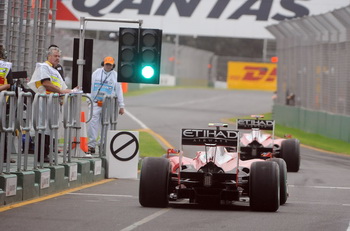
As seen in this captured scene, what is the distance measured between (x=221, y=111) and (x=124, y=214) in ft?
130

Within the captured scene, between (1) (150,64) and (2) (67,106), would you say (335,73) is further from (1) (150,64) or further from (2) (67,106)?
(2) (67,106)

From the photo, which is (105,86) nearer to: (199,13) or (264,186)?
(264,186)

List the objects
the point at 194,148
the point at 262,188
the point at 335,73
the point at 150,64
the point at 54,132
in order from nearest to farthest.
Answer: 1. the point at 262,188
2. the point at 54,132
3. the point at 150,64
4. the point at 194,148
5. the point at 335,73

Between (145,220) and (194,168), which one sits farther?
(194,168)

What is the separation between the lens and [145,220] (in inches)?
437

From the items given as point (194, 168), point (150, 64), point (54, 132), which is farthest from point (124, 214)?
point (150, 64)

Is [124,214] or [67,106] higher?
[67,106]

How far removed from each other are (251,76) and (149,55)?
79.3 meters

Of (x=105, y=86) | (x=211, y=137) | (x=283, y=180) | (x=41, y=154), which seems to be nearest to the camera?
(x=211, y=137)

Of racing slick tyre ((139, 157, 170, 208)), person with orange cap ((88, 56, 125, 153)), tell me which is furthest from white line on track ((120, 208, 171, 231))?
person with orange cap ((88, 56, 125, 153))

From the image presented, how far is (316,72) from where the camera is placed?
1427 inches

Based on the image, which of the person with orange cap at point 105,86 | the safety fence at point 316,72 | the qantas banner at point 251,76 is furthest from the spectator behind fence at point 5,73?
the qantas banner at point 251,76

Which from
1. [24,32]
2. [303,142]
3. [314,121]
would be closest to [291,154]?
[24,32]

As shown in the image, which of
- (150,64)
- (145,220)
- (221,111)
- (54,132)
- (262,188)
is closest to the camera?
(145,220)
